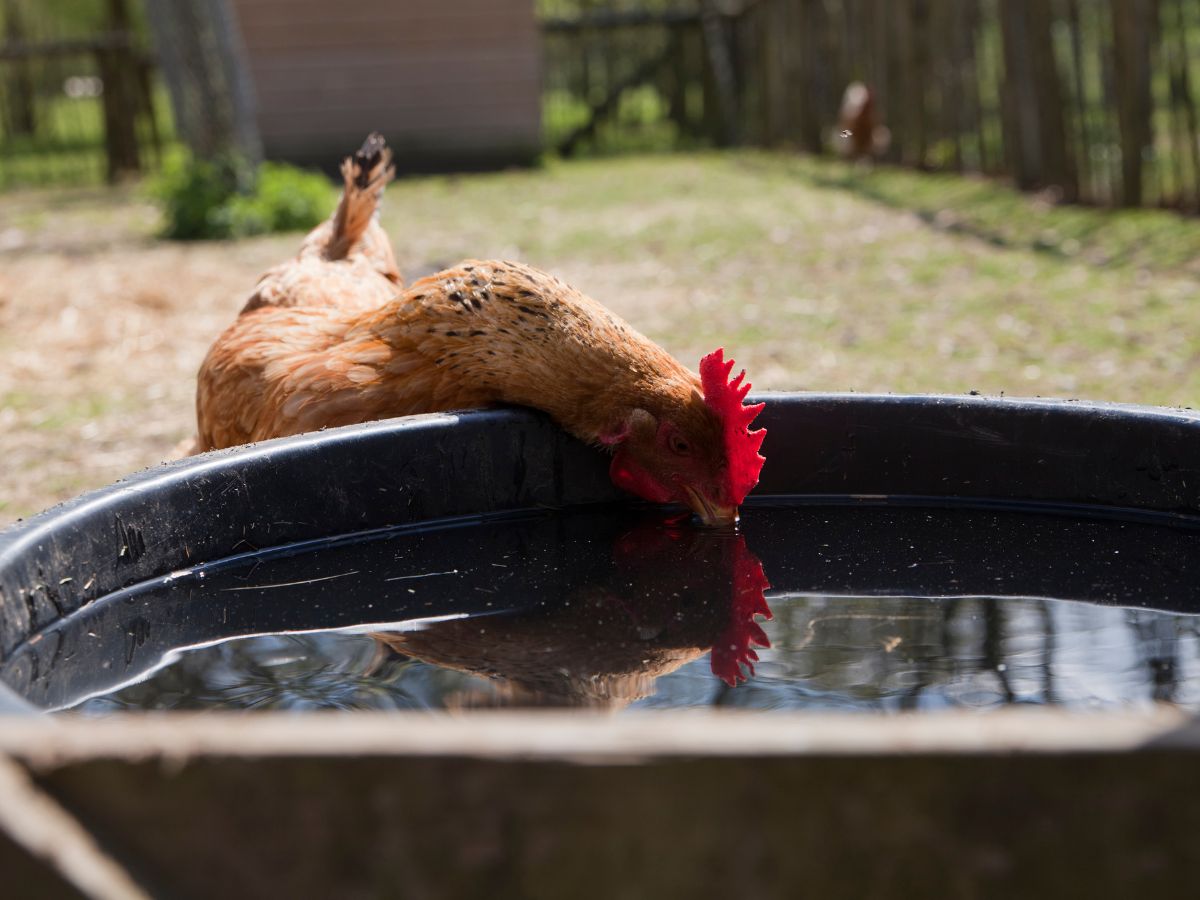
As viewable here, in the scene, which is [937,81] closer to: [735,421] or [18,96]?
[735,421]

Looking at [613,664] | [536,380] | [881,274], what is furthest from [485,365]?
[881,274]

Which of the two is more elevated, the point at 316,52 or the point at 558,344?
the point at 316,52

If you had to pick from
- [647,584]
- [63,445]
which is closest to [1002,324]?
[63,445]

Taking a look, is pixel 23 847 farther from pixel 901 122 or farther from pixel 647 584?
pixel 901 122

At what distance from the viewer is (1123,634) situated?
6.45 feet

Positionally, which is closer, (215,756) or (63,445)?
(215,756)

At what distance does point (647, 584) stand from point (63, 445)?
13.5ft

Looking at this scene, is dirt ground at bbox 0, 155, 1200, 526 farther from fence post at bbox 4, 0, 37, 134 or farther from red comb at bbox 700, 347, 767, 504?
fence post at bbox 4, 0, 37, 134

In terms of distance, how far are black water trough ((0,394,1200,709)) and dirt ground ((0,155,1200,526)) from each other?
2.80 m

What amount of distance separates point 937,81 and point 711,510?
483 inches

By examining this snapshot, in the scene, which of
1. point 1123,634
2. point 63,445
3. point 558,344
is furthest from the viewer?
point 63,445

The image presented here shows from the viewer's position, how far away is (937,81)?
13.7 meters

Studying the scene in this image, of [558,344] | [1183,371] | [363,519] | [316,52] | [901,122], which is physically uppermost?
[316,52]

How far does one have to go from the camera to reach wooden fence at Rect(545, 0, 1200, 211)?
9445 millimetres
